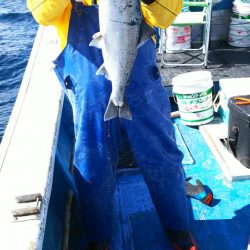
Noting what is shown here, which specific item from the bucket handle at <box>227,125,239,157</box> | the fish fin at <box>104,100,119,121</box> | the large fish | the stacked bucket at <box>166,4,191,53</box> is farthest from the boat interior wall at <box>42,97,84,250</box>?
the stacked bucket at <box>166,4,191,53</box>

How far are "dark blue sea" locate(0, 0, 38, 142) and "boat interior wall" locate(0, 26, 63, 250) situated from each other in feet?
12.1

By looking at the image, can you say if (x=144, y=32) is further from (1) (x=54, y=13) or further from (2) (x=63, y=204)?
(2) (x=63, y=204)

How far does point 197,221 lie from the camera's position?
2.88 meters

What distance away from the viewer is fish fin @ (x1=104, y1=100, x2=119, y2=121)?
204cm

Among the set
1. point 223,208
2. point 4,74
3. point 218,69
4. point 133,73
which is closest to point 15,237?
point 133,73

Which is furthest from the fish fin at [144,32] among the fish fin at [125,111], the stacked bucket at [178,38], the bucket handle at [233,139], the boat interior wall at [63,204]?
the stacked bucket at [178,38]

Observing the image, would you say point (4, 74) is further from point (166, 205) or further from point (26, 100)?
point (166, 205)

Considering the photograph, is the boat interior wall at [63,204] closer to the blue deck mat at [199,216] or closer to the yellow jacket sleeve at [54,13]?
the blue deck mat at [199,216]

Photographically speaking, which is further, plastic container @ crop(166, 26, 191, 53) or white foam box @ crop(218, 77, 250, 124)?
plastic container @ crop(166, 26, 191, 53)

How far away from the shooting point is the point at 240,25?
5414 mm

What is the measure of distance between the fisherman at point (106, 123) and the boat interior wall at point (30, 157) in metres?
0.24

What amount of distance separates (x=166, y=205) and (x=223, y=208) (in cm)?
76

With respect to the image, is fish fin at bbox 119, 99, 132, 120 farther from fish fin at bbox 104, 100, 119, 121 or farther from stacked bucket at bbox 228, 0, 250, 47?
stacked bucket at bbox 228, 0, 250, 47

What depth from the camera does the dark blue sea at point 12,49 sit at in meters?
7.80
